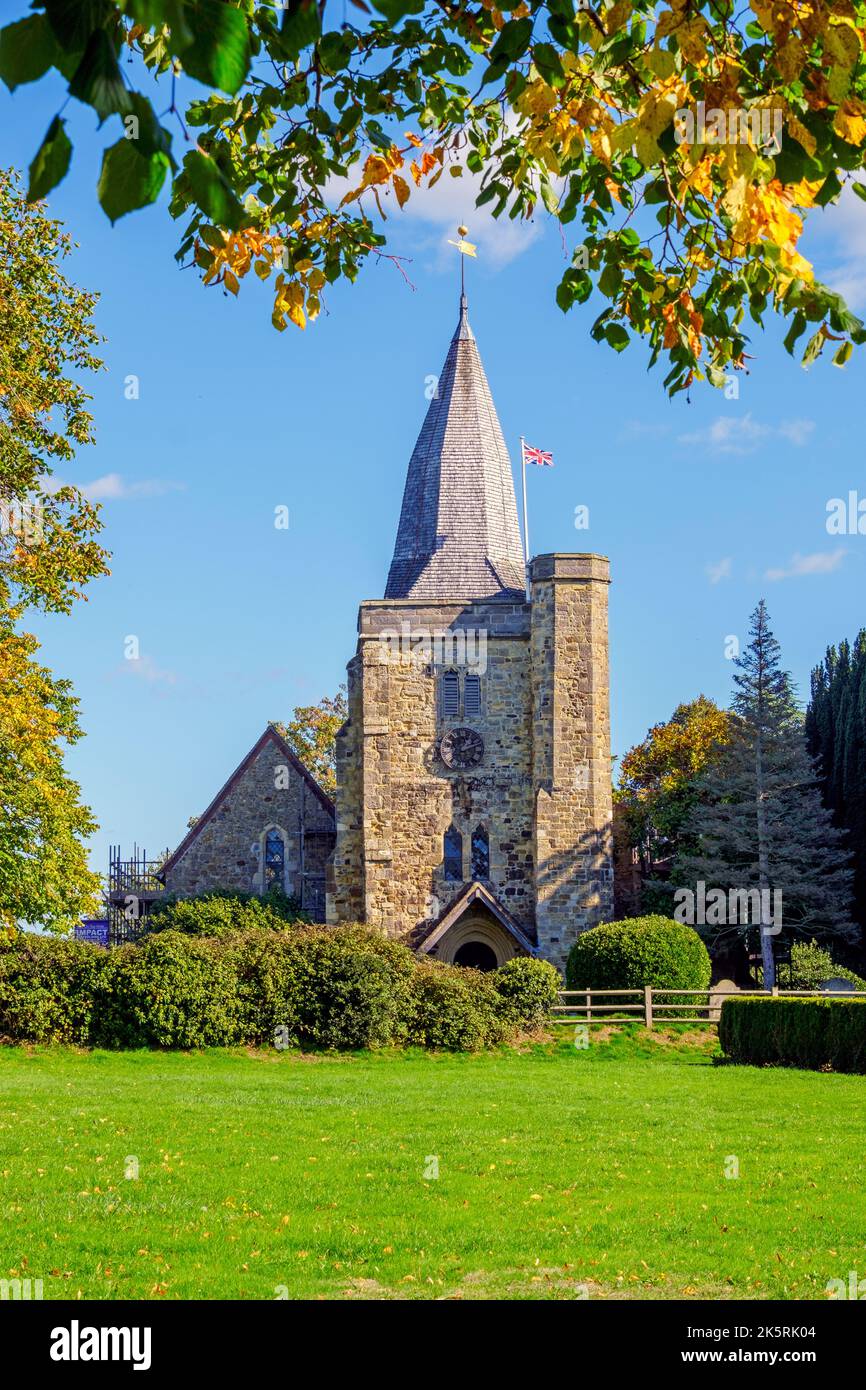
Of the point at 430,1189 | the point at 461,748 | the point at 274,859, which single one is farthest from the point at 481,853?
the point at 430,1189

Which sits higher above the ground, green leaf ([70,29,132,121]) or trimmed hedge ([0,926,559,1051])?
green leaf ([70,29,132,121])

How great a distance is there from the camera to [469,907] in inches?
1635

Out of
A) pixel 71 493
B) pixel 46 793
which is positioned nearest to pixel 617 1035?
pixel 46 793

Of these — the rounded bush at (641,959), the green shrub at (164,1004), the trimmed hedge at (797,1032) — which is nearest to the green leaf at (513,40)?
the trimmed hedge at (797,1032)

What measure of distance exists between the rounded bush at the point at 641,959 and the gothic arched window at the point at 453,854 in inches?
306

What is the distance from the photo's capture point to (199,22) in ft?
11.3

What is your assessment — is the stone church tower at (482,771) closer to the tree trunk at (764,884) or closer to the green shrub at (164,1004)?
the tree trunk at (764,884)

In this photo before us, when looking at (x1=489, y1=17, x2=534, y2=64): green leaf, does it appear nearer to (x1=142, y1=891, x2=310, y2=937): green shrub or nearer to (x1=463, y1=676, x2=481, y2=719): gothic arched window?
(x1=142, y1=891, x2=310, y2=937): green shrub

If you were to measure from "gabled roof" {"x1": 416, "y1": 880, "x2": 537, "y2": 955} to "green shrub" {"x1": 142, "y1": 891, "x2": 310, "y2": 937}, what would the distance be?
151 inches

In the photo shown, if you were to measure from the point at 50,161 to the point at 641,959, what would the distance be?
3145 centimetres

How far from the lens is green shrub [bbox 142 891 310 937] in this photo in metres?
39.8

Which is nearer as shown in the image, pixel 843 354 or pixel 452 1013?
pixel 843 354

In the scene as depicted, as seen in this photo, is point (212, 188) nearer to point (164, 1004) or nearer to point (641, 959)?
point (164, 1004)

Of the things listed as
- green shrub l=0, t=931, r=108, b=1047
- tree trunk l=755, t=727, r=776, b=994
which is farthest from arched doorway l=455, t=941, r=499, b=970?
green shrub l=0, t=931, r=108, b=1047
